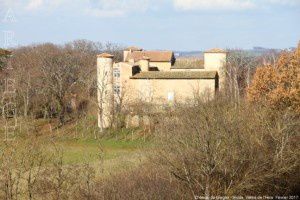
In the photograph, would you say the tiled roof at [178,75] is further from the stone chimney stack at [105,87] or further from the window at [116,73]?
the stone chimney stack at [105,87]

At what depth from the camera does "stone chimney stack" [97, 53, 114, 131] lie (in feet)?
147

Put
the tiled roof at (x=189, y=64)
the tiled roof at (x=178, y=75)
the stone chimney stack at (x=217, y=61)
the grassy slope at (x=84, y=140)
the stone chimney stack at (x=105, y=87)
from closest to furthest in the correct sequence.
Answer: the grassy slope at (x=84, y=140), the stone chimney stack at (x=105, y=87), the tiled roof at (x=178, y=75), the stone chimney stack at (x=217, y=61), the tiled roof at (x=189, y=64)

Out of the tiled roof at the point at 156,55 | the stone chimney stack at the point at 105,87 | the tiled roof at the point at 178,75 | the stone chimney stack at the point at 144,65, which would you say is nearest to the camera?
the stone chimney stack at the point at 105,87

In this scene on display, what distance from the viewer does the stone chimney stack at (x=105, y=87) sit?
44875 millimetres

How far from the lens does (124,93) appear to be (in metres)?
46.3

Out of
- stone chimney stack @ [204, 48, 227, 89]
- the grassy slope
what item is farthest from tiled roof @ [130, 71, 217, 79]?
the grassy slope

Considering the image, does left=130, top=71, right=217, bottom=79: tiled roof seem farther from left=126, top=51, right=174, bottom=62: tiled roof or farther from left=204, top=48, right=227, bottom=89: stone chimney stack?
left=126, top=51, right=174, bottom=62: tiled roof

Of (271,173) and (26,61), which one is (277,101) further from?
(26,61)

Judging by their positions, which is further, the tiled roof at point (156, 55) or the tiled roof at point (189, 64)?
the tiled roof at point (156, 55)

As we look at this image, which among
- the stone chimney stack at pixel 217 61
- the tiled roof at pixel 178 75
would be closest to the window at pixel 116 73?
the tiled roof at pixel 178 75

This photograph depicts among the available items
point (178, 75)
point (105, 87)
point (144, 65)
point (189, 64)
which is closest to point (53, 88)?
point (105, 87)

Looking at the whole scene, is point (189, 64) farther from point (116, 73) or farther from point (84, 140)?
point (84, 140)

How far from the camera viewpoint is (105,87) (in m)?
45.9

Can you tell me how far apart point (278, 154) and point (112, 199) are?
6.59 meters
